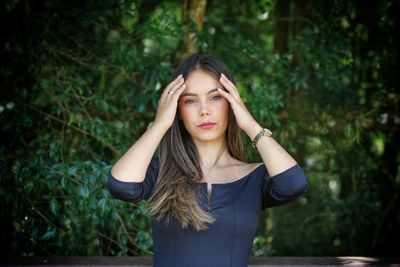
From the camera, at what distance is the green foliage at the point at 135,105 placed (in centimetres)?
326

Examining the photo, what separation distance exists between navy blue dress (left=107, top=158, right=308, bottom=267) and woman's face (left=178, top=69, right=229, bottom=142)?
25 centimetres

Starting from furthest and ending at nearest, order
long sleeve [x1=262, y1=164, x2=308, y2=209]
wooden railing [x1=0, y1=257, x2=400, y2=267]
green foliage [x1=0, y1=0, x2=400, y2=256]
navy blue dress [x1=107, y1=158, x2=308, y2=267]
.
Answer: green foliage [x1=0, y1=0, x2=400, y2=256]
wooden railing [x1=0, y1=257, x2=400, y2=267]
navy blue dress [x1=107, y1=158, x2=308, y2=267]
long sleeve [x1=262, y1=164, x2=308, y2=209]

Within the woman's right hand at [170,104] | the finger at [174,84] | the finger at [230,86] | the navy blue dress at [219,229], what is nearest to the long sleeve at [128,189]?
the navy blue dress at [219,229]

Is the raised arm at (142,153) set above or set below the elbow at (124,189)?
above

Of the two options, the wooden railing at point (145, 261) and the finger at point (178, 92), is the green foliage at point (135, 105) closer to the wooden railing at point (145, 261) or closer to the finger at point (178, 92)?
the wooden railing at point (145, 261)

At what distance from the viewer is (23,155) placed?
331cm

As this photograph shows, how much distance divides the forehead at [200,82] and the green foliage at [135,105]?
3.44 ft

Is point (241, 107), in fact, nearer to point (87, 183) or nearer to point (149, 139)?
point (149, 139)

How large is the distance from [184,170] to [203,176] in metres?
0.10

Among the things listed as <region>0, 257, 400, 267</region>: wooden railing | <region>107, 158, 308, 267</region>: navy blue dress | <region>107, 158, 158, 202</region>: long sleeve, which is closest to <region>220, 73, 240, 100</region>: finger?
<region>107, 158, 308, 267</region>: navy blue dress

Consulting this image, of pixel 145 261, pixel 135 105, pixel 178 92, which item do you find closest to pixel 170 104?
pixel 178 92

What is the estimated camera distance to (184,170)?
7.54 feet

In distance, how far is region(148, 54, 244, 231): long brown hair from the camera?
2.13 metres

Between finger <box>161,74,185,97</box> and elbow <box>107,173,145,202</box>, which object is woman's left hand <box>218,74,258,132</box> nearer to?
finger <box>161,74,185,97</box>
